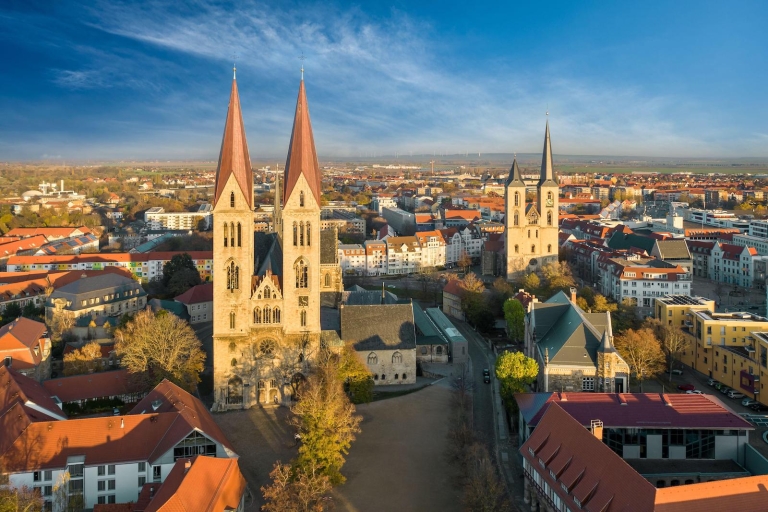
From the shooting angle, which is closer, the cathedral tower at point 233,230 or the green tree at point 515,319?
the cathedral tower at point 233,230

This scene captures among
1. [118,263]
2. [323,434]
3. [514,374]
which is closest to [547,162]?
[514,374]

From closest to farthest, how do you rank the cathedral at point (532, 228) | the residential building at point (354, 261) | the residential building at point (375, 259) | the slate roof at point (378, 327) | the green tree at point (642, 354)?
the green tree at point (642, 354)
the slate roof at point (378, 327)
the cathedral at point (532, 228)
the residential building at point (354, 261)
the residential building at point (375, 259)

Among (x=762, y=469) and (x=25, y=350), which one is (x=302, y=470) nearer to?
(x=762, y=469)

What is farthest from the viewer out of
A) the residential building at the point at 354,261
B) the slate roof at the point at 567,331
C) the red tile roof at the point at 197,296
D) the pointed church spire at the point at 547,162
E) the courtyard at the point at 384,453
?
the residential building at the point at 354,261

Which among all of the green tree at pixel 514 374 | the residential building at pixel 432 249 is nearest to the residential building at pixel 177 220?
the residential building at pixel 432 249

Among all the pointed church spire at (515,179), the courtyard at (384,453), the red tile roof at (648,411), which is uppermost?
the pointed church spire at (515,179)

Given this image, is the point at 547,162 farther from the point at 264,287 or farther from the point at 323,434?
the point at 323,434

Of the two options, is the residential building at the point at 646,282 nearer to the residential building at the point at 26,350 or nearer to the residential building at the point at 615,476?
the residential building at the point at 615,476

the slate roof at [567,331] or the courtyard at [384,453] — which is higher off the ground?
the slate roof at [567,331]
